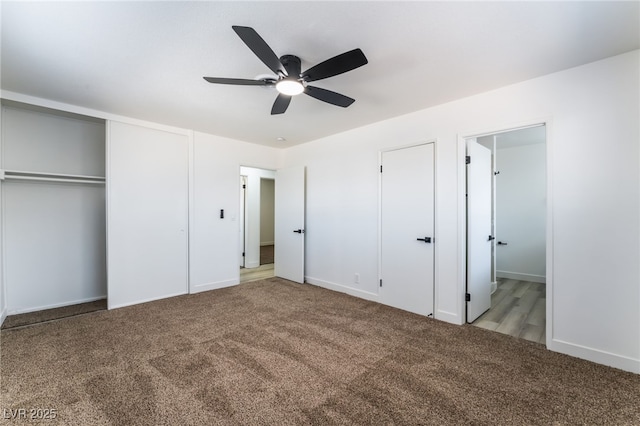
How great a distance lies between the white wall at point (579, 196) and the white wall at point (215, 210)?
10.5 ft

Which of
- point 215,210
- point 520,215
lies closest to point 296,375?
point 215,210

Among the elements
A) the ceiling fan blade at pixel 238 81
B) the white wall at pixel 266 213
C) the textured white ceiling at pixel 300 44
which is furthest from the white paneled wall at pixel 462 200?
the white wall at pixel 266 213

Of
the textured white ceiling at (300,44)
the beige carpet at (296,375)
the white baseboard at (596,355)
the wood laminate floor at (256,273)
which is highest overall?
the textured white ceiling at (300,44)

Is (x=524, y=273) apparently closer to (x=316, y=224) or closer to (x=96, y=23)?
(x=316, y=224)

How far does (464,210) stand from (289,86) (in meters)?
2.31

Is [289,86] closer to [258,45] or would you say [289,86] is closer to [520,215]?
[258,45]

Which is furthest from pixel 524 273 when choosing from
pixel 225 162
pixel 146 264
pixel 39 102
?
pixel 39 102

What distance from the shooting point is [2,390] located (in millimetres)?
1889

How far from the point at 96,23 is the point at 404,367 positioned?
3348 millimetres

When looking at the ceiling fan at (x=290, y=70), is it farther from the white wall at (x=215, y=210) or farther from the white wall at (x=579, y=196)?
the white wall at (x=215, y=210)

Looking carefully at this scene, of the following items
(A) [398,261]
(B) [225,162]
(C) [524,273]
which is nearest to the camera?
(A) [398,261]

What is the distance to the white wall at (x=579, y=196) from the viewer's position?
6.95ft

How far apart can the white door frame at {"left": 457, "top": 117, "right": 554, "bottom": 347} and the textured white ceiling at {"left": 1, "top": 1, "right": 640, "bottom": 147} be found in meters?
0.43

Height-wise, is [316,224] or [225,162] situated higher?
[225,162]
